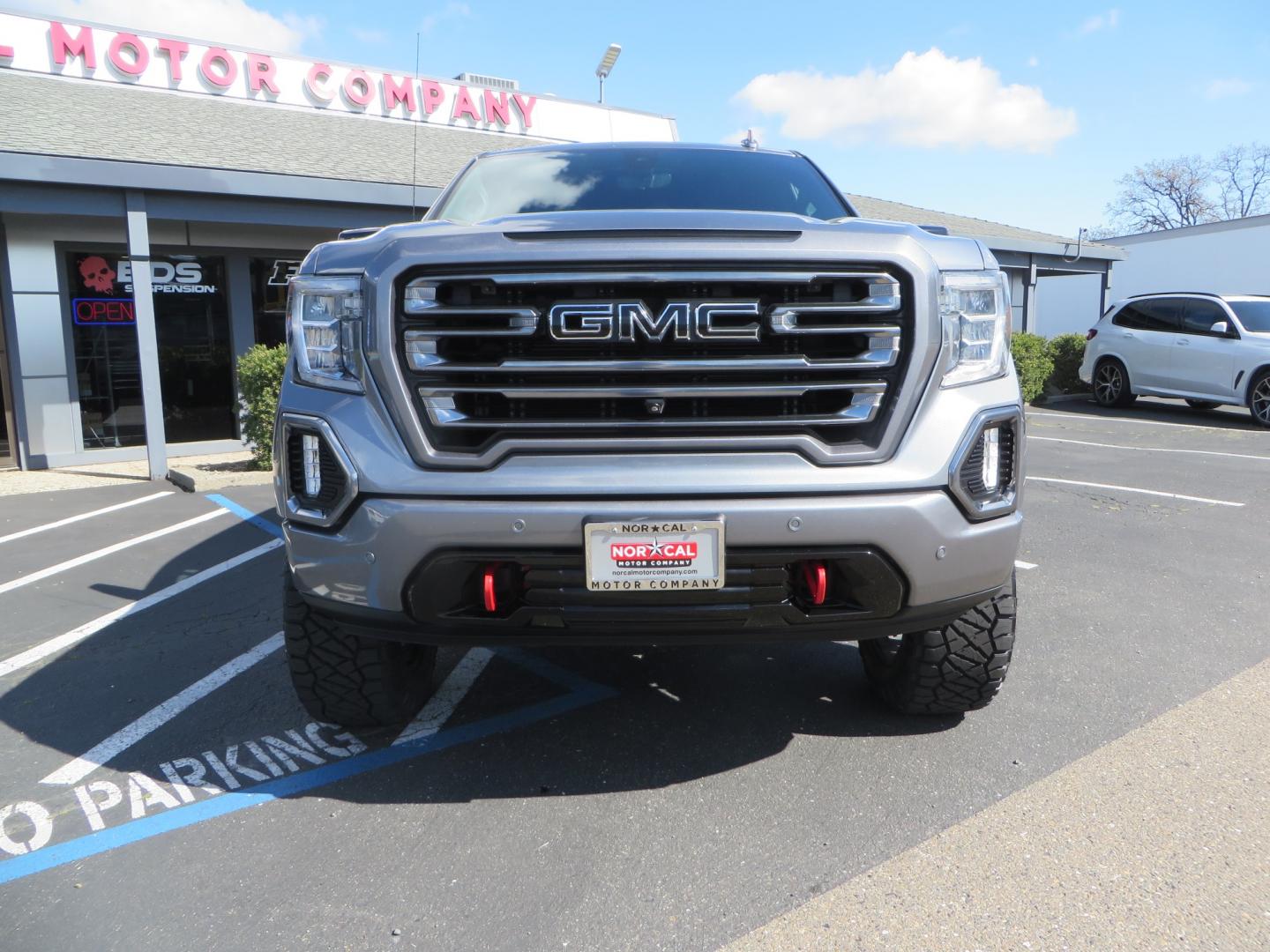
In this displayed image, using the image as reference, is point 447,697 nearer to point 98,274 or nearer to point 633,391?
point 633,391

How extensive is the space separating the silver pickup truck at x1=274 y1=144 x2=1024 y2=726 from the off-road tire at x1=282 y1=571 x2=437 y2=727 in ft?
1.08

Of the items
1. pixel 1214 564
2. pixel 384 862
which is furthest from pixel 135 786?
pixel 1214 564

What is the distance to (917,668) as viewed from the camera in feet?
9.07

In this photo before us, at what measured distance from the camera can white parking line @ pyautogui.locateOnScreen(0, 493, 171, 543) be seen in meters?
6.42

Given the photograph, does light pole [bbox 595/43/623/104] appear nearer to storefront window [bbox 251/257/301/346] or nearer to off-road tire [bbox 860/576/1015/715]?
storefront window [bbox 251/257/301/346]

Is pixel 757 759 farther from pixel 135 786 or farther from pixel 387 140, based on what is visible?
pixel 387 140

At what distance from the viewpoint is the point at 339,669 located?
107 inches

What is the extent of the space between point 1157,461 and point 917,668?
741 centimetres

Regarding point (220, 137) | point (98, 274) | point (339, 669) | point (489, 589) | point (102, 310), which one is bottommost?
point (339, 669)

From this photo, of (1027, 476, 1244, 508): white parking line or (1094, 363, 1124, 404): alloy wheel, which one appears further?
(1094, 363, 1124, 404): alloy wheel

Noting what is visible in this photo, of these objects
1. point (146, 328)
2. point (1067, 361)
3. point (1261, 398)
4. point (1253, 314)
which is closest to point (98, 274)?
point (146, 328)

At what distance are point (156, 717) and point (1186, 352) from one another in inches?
547

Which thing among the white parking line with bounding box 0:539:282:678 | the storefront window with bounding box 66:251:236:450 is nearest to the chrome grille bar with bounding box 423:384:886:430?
the white parking line with bounding box 0:539:282:678

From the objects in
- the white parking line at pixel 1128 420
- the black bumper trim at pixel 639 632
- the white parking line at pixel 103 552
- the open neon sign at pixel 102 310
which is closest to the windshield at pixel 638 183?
the black bumper trim at pixel 639 632
